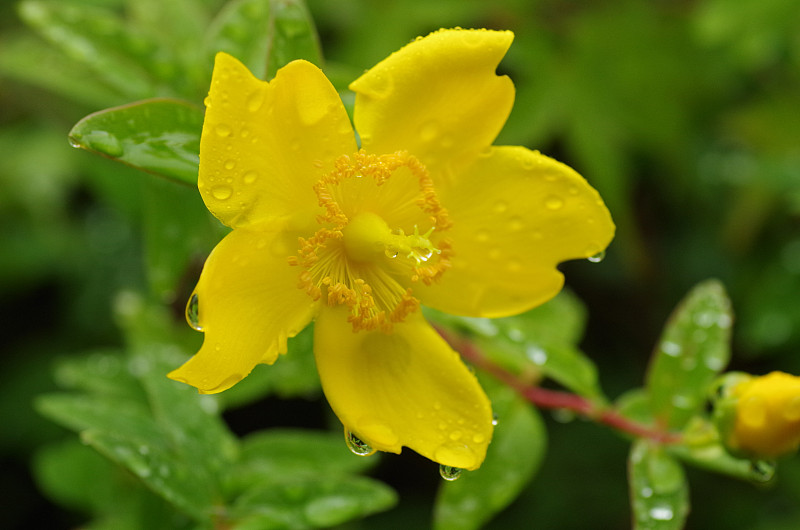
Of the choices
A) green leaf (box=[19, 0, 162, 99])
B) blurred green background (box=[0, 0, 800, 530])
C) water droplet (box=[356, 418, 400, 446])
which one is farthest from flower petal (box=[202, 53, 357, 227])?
blurred green background (box=[0, 0, 800, 530])

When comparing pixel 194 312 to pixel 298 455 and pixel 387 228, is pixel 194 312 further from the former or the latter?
pixel 298 455

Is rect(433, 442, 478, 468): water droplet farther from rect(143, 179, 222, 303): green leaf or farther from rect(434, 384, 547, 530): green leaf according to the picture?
rect(143, 179, 222, 303): green leaf

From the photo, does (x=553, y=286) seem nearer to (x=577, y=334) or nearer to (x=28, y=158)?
(x=577, y=334)

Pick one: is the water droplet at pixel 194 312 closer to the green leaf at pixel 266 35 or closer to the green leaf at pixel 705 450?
the green leaf at pixel 266 35

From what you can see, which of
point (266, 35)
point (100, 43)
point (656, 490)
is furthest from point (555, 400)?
point (100, 43)

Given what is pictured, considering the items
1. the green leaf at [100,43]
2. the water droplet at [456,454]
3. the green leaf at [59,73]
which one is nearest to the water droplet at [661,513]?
the water droplet at [456,454]
